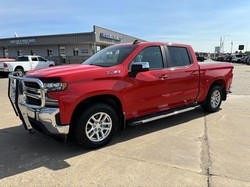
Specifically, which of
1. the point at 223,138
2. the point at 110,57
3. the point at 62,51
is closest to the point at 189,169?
the point at 223,138

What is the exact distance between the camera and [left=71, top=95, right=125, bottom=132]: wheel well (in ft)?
13.3

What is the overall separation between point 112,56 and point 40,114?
78.8 inches

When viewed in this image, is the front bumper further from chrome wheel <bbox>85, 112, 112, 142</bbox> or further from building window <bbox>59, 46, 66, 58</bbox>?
building window <bbox>59, 46, 66, 58</bbox>

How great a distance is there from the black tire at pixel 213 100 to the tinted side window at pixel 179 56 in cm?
130

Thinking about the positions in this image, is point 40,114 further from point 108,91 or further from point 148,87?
point 148,87

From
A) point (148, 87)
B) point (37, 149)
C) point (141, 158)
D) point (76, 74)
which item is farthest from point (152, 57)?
point (37, 149)

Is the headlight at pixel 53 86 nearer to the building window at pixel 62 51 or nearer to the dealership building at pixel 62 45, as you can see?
the dealership building at pixel 62 45

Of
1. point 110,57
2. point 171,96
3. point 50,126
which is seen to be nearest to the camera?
point 50,126

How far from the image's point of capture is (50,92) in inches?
145

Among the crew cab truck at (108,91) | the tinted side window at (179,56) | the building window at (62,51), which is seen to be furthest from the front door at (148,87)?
the building window at (62,51)

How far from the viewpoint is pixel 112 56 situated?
197 inches

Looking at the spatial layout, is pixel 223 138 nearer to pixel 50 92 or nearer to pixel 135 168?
pixel 135 168

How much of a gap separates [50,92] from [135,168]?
175cm

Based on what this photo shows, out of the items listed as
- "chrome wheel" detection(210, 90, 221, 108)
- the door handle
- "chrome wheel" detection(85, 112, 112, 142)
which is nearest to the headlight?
"chrome wheel" detection(85, 112, 112, 142)
